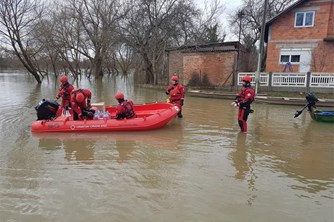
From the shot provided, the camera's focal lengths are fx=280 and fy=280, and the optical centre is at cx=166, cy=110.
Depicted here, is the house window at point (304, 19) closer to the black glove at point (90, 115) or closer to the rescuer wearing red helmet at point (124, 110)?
the rescuer wearing red helmet at point (124, 110)

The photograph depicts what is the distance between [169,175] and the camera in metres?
4.51

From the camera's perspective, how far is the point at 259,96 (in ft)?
42.5

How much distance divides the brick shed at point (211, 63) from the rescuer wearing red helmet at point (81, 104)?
11.4 meters

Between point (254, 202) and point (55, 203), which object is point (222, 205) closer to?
point (254, 202)

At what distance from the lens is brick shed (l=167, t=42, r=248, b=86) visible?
17500mm

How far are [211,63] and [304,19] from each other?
5.92 m

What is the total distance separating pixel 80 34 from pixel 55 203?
1119 inches

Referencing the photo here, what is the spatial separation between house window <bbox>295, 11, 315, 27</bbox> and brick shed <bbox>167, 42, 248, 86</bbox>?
3593mm

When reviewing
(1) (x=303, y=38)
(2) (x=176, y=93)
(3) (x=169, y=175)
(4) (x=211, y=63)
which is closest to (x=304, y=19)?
(1) (x=303, y=38)

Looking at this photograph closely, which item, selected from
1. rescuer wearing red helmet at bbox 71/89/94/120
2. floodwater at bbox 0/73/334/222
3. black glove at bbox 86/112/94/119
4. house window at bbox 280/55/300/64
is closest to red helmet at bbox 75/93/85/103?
rescuer wearing red helmet at bbox 71/89/94/120

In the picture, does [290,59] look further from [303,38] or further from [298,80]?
[298,80]

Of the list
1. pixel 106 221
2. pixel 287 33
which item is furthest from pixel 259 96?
pixel 106 221

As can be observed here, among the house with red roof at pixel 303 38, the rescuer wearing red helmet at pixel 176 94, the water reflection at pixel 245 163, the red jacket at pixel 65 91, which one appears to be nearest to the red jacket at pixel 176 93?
the rescuer wearing red helmet at pixel 176 94

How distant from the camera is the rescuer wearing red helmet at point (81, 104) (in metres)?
7.07
